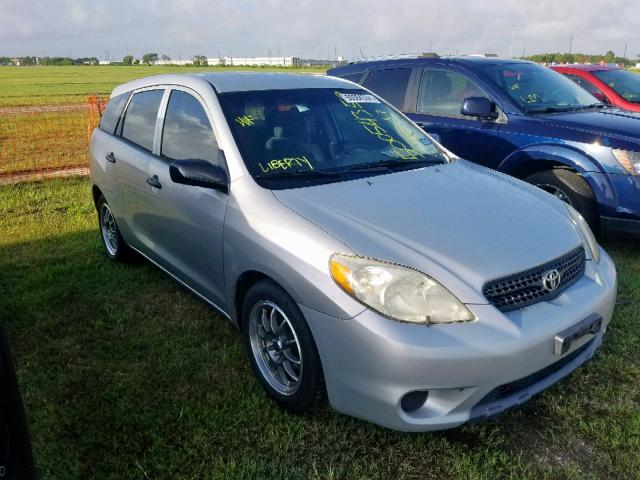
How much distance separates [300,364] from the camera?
2504 millimetres

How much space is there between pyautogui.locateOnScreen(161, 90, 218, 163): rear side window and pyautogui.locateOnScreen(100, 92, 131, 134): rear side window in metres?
0.99

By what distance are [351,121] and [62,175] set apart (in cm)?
658

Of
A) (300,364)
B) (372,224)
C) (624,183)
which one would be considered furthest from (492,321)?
(624,183)

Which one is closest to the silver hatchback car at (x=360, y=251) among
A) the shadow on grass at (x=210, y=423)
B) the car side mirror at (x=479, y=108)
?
the shadow on grass at (x=210, y=423)

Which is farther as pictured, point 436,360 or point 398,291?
point 398,291

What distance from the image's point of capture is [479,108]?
508cm

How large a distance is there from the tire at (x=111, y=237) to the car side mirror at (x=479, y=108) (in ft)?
11.0

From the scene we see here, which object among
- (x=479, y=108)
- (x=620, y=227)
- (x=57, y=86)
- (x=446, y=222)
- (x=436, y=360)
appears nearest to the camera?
(x=436, y=360)

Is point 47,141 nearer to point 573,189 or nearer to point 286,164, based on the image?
point 286,164

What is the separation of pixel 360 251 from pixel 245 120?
4.19ft

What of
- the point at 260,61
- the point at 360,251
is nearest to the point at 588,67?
the point at 360,251

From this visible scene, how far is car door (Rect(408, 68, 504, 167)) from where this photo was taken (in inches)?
207

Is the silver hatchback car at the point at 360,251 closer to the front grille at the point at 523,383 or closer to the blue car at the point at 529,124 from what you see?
the front grille at the point at 523,383

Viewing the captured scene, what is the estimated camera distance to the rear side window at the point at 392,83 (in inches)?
236
